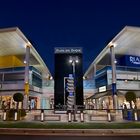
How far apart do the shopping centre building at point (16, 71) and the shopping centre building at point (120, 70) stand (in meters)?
11.2

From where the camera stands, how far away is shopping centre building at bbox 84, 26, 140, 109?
90.3 feet

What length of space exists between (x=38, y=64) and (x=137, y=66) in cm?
1997

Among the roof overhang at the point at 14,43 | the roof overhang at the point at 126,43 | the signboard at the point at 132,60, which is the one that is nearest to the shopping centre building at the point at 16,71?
the roof overhang at the point at 14,43

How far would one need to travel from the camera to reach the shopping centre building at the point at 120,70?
27.5 metres

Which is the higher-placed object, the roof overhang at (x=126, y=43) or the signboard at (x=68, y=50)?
the roof overhang at (x=126, y=43)

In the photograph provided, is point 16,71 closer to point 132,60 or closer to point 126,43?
point 126,43

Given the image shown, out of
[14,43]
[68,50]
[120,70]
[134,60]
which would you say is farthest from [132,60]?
[14,43]

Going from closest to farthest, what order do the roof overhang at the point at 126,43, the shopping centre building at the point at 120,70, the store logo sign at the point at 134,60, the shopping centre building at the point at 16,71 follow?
the roof overhang at the point at 126,43
the shopping centre building at the point at 120,70
the shopping centre building at the point at 16,71
the store logo sign at the point at 134,60

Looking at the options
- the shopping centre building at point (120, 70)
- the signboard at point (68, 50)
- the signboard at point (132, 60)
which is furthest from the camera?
the signboard at point (132, 60)

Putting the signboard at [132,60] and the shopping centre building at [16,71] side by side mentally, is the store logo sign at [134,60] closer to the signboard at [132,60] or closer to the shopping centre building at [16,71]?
the signboard at [132,60]

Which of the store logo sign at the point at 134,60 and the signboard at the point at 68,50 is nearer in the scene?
the signboard at the point at 68,50

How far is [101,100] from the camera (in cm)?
3528

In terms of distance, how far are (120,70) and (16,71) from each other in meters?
16.4

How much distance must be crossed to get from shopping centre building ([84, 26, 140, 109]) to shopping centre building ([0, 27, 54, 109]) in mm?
11204
